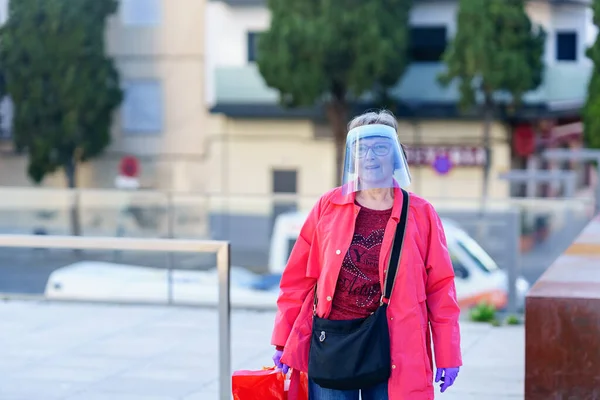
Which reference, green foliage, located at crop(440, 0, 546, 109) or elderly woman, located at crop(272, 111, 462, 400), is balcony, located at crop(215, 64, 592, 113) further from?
elderly woman, located at crop(272, 111, 462, 400)

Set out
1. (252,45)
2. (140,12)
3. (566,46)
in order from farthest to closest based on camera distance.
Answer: (140,12) → (252,45) → (566,46)

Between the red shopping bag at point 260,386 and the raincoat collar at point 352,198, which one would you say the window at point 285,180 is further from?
the raincoat collar at point 352,198

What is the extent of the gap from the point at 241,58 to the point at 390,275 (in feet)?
83.7

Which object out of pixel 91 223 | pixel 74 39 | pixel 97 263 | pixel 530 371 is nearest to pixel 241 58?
pixel 74 39

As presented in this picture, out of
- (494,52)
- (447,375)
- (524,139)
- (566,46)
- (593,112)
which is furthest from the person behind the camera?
(566,46)

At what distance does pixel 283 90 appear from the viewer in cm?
2606

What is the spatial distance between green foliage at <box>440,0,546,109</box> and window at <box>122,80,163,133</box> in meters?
8.52

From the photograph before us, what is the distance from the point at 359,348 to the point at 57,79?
2492 centimetres

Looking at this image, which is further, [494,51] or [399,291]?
[494,51]

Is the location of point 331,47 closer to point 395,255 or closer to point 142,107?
point 142,107

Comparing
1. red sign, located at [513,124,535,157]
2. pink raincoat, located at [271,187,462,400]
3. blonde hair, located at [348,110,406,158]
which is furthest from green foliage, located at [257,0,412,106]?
pink raincoat, located at [271,187,462,400]

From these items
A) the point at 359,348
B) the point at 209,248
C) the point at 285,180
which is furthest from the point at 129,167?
the point at 359,348

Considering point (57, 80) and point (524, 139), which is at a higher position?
point (57, 80)

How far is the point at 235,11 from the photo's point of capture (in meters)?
28.5
